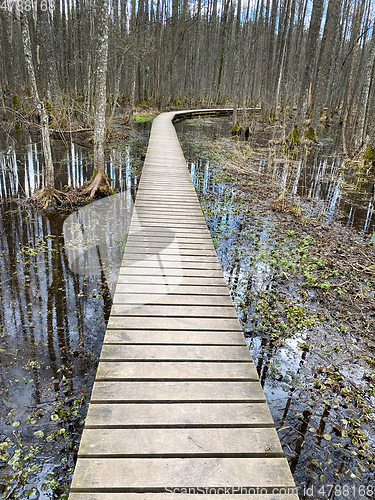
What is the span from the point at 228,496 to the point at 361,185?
9900mm

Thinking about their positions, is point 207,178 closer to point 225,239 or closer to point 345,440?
point 225,239

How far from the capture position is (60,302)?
401 centimetres

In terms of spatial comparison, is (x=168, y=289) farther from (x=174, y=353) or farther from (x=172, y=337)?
(x=174, y=353)

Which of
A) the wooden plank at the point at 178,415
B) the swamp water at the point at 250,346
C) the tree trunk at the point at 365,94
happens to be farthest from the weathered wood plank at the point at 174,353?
the tree trunk at the point at 365,94

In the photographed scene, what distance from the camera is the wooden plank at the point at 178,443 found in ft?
5.93

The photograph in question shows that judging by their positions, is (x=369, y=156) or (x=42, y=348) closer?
(x=42, y=348)

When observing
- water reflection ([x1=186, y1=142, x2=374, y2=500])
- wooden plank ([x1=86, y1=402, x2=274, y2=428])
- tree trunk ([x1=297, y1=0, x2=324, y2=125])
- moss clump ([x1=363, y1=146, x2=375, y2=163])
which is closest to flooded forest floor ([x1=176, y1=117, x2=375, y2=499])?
water reflection ([x1=186, y1=142, x2=374, y2=500])

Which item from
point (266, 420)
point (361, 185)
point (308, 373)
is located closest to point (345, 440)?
point (308, 373)

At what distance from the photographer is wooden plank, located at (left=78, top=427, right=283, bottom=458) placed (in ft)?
5.93

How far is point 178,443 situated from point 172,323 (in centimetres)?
116

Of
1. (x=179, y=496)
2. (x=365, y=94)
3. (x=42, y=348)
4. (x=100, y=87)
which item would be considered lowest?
(x=42, y=348)

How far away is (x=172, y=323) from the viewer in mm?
2934

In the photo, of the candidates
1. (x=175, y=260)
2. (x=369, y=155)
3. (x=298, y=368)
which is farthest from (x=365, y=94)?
(x=298, y=368)

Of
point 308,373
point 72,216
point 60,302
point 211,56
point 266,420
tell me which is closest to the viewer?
point 266,420
